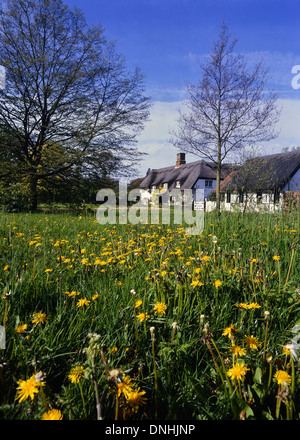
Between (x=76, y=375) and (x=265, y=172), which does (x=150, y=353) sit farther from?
(x=265, y=172)

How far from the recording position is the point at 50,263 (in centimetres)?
242

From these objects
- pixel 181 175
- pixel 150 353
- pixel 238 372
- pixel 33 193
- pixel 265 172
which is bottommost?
pixel 150 353

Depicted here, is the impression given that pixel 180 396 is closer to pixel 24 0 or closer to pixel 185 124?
pixel 185 124

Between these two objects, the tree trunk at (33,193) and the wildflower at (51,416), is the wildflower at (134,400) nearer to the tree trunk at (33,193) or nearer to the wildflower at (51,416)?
the wildflower at (51,416)

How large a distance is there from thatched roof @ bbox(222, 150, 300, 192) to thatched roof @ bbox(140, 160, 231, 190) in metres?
8.63

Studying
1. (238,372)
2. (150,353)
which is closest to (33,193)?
(150,353)

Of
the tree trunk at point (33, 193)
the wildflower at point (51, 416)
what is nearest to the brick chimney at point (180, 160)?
the tree trunk at point (33, 193)

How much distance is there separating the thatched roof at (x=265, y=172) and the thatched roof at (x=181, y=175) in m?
8.63

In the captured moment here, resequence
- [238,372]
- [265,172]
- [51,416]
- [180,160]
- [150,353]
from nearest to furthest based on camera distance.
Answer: [51,416] < [238,372] < [150,353] < [265,172] < [180,160]

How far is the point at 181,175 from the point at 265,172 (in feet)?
63.0

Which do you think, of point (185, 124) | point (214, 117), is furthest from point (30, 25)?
point (214, 117)

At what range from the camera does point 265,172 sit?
78.2 ft

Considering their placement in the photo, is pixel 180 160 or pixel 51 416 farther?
pixel 180 160

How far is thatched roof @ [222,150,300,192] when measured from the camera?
1950cm
